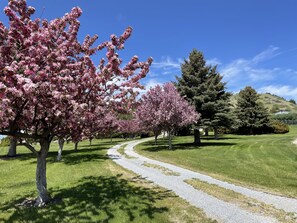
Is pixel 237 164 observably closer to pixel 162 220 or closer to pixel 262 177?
pixel 262 177

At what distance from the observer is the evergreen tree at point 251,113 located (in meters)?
53.4

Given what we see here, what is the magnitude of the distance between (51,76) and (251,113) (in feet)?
170

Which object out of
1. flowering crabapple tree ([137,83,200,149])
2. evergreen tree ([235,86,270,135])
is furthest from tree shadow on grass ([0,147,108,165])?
evergreen tree ([235,86,270,135])

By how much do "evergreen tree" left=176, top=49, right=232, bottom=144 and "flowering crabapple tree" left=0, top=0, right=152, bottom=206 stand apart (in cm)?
2317

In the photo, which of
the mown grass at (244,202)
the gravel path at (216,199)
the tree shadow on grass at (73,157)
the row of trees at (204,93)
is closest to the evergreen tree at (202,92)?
the row of trees at (204,93)

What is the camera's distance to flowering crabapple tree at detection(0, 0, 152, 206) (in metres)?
6.61

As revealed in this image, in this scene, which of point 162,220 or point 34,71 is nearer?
point 34,71

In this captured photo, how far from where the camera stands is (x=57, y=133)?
375 inches

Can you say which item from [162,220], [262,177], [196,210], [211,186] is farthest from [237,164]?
[162,220]

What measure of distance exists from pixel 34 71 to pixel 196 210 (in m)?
5.76

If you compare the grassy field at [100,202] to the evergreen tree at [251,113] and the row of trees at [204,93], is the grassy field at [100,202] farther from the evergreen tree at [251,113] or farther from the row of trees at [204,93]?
the evergreen tree at [251,113]

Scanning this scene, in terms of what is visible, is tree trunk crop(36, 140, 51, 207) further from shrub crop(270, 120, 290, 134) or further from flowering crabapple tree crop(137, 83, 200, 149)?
shrub crop(270, 120, 290, 134)

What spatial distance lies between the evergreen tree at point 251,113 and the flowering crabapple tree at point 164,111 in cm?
2905

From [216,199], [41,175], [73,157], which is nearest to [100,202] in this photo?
[41,175]
